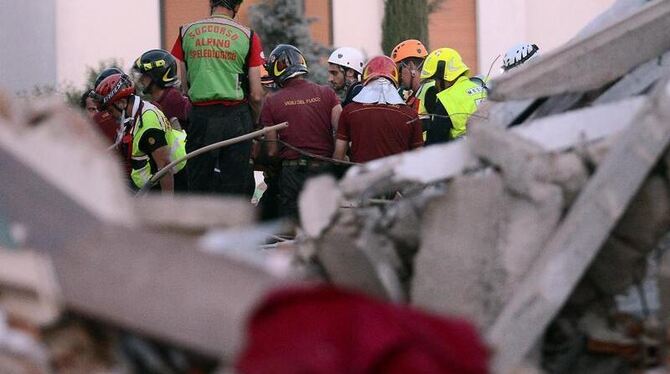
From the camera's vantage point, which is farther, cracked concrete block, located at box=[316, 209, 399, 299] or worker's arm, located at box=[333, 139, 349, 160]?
worker's arm, located at box=[333, 139, 349, 160]

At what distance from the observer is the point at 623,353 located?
5.21m

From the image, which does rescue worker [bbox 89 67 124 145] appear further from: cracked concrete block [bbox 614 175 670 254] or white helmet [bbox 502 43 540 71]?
cracked concrete block [bbox 614 175 670 254]

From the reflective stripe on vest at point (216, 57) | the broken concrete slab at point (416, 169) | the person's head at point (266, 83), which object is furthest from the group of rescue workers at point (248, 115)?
the broken concrete slab at point (416, 169)

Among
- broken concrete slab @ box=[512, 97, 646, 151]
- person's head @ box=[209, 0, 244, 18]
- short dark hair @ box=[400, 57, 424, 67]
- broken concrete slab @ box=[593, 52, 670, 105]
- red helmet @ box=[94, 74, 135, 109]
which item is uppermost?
person's head @ box=[209, 0, 244, 18]

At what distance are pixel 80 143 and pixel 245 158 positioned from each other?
20.7ft

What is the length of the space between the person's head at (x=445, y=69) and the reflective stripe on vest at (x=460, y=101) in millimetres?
275

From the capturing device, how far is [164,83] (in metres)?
11.9

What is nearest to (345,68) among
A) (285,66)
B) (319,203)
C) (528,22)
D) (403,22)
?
(285,66)

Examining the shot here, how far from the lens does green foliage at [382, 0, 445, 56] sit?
25.1m

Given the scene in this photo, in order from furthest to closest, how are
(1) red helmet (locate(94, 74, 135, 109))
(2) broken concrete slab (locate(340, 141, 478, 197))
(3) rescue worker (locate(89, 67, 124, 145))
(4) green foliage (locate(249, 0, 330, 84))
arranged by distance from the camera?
(4) green foliage (locate(249, 0, 330, 84)), (3) rescue worker (locate(89, 67, 124, 145)), (1) red helmet (locate(94, 74, 135, 109)), (2) broken concrete slab (locate(340, 141, 478, 197))

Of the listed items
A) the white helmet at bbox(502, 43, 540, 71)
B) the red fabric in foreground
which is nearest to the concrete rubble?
the red fabric in foreground

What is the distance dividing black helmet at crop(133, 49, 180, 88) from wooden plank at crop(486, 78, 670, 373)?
724 cm

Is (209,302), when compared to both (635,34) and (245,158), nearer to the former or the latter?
(635,34)

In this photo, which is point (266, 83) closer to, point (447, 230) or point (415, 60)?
point (415, 60)
